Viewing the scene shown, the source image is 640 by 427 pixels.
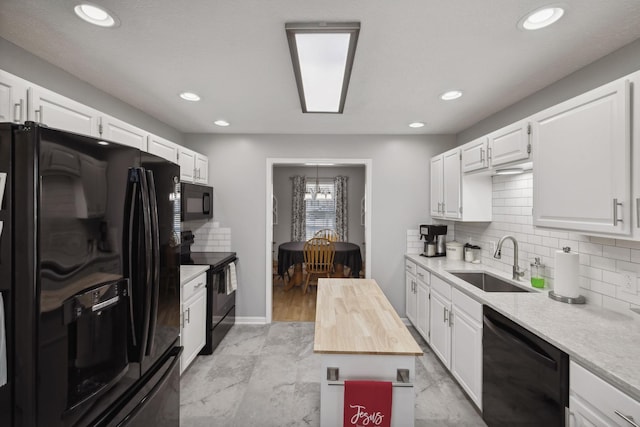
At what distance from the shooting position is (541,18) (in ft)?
4.41

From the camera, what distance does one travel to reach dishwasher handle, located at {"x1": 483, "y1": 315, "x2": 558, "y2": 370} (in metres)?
1.30

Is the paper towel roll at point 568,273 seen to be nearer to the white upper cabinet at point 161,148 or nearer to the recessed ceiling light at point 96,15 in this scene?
the recessed ceiling light at point 96,15

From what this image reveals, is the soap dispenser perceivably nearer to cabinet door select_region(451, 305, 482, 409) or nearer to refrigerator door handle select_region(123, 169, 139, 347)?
cabinet door select_region(451, 305, 482, 409)

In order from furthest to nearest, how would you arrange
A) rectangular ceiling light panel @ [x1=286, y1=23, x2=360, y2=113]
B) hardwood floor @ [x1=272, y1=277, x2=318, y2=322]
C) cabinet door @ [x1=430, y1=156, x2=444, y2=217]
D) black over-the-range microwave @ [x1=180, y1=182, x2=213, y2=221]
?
hardwood floor @ [x1=272, y1=277, x2=318, y2=322] → cabinet door @ [x1=430, y1=156, x2=444, y2=217] → black over-the-range microwave @ [x1=180, y1=182, x2=213, y2=221] → rectangular ceiling light panel @ [x1=286, y1=23, x2=360, y2=113]

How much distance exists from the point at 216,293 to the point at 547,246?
9.74ft

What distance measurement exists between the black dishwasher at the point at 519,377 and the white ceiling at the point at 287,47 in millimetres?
1582

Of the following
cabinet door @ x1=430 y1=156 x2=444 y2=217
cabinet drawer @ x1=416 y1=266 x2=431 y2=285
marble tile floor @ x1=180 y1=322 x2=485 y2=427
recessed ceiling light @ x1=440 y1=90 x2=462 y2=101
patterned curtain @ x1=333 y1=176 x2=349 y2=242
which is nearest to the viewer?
marble tile floor @ x1=180 y1=322 x2=485 y2=427

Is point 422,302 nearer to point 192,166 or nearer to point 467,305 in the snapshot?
point 467,305

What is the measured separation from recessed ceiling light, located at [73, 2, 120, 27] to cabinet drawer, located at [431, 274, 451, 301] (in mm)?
2796

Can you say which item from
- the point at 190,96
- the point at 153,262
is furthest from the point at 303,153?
the point at 153,262

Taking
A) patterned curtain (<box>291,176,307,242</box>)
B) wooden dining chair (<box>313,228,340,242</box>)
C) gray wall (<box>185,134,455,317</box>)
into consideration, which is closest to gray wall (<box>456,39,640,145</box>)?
gray wall (<box>185,134,455,317</box>)

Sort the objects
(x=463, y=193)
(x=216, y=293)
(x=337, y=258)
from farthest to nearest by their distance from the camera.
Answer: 1. (x=337, y=258)
2. (x=216, y=293)
3. (x=463, y=193)

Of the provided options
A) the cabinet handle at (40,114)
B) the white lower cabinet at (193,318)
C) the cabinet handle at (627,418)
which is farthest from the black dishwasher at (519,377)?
the cabinet handle at (40,114)

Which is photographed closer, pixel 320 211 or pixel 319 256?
pixel 319 256
